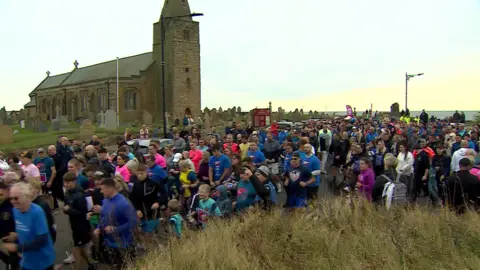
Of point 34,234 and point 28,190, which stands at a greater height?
point 28,190

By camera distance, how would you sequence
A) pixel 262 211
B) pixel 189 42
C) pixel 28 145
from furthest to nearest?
pixel 189 42
pixel 28 145
pixel 262 211

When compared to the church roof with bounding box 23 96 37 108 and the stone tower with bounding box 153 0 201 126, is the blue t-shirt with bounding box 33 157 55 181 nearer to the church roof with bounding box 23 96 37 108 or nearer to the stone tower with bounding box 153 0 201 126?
the stone tower with bounding box 153 0 201 126

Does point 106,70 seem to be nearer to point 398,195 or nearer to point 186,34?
point 186,34

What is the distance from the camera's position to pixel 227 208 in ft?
26.6

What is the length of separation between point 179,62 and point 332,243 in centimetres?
4684

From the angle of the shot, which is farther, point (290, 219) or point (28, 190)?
point (290, 219)

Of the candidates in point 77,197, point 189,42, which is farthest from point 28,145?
point 189,42

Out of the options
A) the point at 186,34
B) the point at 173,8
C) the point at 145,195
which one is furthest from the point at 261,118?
the point at 145,195

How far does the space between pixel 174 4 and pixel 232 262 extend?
5003 cm

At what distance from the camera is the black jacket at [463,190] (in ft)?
26.7

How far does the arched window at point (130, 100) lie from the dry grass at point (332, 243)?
48.6 meters

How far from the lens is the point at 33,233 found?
18.2ft

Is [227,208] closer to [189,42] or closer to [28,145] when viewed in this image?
[28,145]

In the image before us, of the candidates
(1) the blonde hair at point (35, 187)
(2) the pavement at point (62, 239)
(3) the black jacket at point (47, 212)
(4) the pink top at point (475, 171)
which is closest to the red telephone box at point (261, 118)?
(2) the pavement at point (62, 239)
